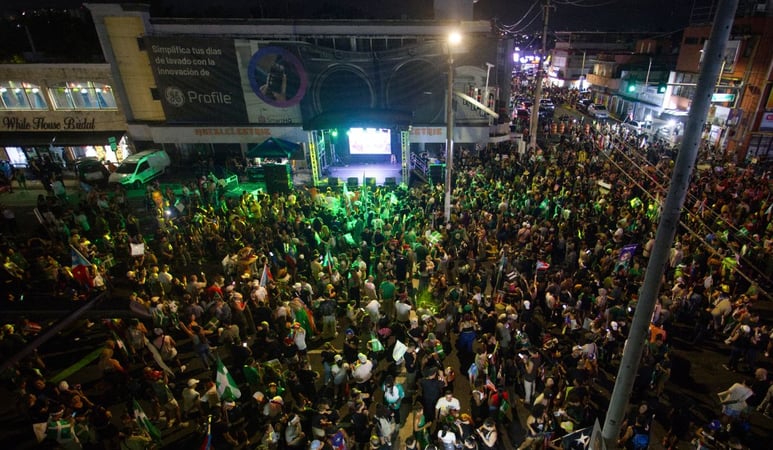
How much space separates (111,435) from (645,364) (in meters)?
11.5

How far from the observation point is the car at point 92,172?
2373 cm

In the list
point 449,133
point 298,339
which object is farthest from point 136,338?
point 449,133

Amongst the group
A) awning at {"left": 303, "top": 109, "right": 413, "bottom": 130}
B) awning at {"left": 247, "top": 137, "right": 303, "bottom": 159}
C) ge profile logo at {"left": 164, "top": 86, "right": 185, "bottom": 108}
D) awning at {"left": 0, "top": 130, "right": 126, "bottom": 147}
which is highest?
ge profile logo at {"left": 164, "top": 86, "right": 185, "bottom": 108}

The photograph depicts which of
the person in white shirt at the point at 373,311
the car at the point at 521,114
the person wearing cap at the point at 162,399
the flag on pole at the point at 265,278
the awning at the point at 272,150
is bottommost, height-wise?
the person wearing cap at the point at 162,399

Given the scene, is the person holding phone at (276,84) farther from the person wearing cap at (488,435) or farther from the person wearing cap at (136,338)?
the person wearing cap at (488,435)

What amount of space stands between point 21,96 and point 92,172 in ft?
26.7

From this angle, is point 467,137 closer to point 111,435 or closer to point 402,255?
point 402,255

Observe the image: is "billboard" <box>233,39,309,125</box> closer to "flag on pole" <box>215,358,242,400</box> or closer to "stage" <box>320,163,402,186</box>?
"stage" <box>320,163,402,186</box>

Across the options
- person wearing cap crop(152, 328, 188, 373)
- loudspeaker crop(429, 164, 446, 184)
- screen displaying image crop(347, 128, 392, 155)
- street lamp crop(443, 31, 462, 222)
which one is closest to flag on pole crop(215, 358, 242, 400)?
person wearing cap crop(152, 328, 188, 373)

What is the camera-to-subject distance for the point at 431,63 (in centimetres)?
2466

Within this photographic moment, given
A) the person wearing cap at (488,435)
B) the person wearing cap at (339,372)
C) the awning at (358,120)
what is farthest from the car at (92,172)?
the person wearing cap at (488,435)

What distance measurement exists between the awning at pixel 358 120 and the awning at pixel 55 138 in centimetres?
1409

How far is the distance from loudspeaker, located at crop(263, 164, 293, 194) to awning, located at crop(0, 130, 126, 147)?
12.8 meters

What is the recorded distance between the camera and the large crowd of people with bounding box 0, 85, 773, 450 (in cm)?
796
